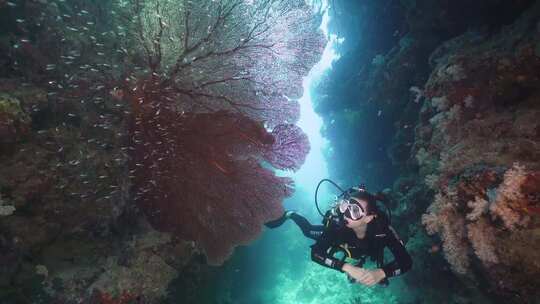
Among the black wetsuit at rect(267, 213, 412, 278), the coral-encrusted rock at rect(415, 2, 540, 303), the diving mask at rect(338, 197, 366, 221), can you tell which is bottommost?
the black wetsuit at rect(267, 213, 412, 278)

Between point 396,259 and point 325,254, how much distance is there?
989 millimetres

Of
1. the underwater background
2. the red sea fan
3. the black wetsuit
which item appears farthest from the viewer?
the red sea fan

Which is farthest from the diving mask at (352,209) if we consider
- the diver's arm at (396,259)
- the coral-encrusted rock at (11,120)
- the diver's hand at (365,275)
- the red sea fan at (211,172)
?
the coral-encrusted rock at (11,120)

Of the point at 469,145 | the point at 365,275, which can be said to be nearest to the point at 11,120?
the point at 365,275

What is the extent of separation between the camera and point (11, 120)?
4410 millimetres

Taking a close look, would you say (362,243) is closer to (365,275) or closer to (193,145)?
(365,275)

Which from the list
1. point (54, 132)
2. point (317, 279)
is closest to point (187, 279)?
point (54, 132)

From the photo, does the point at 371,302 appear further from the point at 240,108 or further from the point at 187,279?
the point at 240,108

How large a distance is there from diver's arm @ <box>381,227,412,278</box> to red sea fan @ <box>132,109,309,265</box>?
1725 millimetres

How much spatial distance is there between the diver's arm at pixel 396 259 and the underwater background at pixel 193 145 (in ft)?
1.66

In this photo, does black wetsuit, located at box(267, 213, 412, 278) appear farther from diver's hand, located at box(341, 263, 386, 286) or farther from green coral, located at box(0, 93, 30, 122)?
green coral, located at box(0, 93, 30, 122)

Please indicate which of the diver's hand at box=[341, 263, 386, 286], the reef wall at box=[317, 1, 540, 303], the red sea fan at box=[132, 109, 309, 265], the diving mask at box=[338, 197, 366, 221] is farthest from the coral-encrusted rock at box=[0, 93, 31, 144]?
the reef wall at box=[317, 1, 540, 303]

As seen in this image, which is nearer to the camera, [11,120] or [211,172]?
[11,120]

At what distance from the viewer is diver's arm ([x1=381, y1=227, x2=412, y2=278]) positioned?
4.31 metres
